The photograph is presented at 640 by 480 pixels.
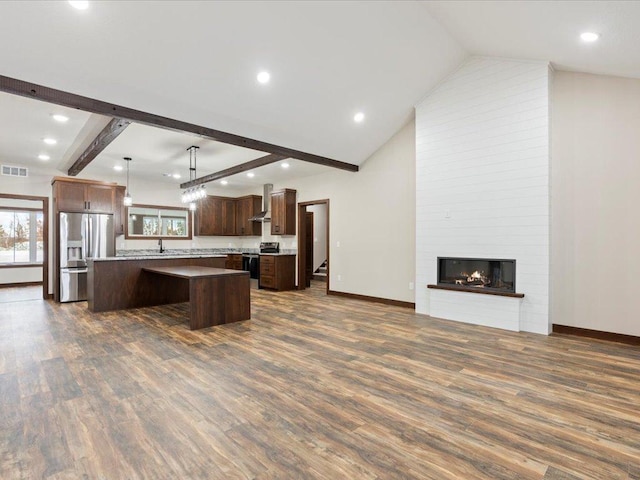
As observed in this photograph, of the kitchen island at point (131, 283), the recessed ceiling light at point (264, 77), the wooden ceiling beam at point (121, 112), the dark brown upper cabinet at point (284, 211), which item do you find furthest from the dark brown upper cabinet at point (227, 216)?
the recessed ceiling light at point (264, 77)

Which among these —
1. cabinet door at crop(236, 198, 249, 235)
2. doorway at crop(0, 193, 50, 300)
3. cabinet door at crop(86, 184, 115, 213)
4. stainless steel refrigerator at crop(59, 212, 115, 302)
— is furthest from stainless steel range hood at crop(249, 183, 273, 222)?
doorway at crop(0, 193, 50, 300)

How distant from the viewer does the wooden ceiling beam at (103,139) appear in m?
4.25

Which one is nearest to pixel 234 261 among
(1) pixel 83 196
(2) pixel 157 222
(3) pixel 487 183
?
(2) pixel 157 222

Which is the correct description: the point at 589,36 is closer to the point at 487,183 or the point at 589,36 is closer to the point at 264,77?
the point at 487,183

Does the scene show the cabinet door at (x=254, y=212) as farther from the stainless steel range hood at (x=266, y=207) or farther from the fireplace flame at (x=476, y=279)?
the fireplace flame at (x=476, y=279)

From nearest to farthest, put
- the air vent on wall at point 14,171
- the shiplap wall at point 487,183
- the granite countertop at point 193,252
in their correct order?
the shiplap wall at point 487,183, the air vent on wall at point 14,171, the granite countertop at point 193,252

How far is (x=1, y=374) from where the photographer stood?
299 centimetres

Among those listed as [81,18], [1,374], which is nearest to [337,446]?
[1,374]

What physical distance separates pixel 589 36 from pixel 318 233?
25.6 ft

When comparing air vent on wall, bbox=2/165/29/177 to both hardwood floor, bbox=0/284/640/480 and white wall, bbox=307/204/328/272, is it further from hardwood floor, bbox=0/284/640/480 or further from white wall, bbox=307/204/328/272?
white wall, bbox=307/204/328/272

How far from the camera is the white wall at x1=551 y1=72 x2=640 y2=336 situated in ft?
12.9

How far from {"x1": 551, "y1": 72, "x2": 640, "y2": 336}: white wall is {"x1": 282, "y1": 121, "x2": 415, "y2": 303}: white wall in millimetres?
2191

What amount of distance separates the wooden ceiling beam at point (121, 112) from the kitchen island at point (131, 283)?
8.49 ft

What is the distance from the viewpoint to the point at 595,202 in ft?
13.6
